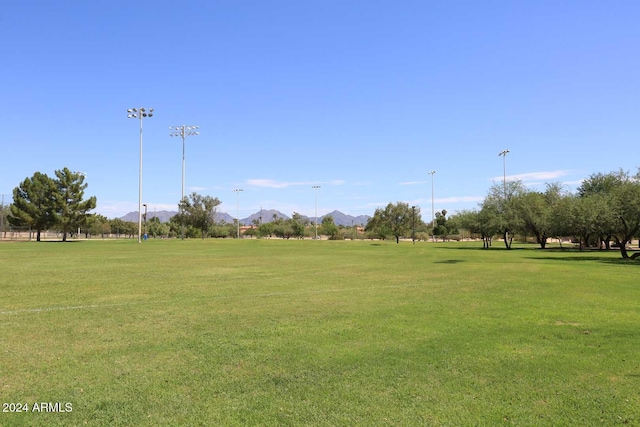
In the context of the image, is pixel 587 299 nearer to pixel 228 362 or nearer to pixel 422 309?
pixel 422 309

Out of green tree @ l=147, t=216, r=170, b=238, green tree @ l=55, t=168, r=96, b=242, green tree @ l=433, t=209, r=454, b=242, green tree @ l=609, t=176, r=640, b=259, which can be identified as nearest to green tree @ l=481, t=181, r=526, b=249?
green tree @ l=609, t=176, r=640, b=259

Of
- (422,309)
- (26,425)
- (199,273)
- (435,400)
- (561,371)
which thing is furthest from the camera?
(199,273)

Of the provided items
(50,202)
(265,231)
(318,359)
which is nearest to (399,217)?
(265,231)

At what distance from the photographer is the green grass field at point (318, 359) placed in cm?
478

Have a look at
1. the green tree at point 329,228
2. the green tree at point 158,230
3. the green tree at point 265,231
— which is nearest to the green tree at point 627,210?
the green tree at point 329,228

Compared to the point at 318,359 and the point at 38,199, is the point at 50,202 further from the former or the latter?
the point at 318,359

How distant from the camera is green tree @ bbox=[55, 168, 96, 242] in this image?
7156 centimetres

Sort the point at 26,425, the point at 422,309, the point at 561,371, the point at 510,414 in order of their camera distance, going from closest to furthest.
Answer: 1. the point at 26,425
2. the point at 510,414
3. the point at 561,371
4. the point at 422,309

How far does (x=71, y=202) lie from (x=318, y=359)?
7882cm

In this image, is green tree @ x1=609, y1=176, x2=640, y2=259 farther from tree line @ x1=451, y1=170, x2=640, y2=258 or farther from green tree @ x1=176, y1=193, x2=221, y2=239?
green tree @ x1=176, y1=193, x2=221, y2=239

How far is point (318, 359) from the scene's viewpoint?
6645mm

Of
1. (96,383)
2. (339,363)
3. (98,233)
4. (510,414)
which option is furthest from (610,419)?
(98,233)

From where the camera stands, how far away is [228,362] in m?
6.47

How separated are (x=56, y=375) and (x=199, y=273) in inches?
570
